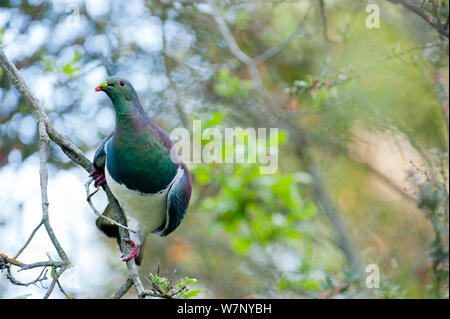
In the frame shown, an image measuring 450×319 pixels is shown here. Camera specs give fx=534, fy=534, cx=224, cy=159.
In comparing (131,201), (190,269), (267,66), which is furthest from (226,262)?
(131,201)

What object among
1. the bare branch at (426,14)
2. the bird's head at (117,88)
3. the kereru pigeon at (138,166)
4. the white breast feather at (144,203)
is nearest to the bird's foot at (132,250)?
the kereru pigeon at (138,166)

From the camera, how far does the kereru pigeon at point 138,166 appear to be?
223 centimetres

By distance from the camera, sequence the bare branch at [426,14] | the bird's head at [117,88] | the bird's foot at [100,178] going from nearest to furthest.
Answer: the bird's head at [117,88] < the bird's foot at [100,178] < the bare branch at [426,14]

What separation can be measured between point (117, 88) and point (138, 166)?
343 millimetres

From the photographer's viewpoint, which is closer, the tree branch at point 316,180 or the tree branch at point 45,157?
the tree branch at point 45,157

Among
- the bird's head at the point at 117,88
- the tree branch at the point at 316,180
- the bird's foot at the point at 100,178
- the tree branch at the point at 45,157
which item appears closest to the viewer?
the tree branch at the point at 45,157

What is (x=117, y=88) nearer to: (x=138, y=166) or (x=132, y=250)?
(x=138, y=166)

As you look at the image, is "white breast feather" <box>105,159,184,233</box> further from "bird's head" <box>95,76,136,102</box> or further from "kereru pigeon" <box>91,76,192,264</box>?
"bird's head" <box>95,76,136,102</box>

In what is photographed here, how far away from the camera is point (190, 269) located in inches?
194

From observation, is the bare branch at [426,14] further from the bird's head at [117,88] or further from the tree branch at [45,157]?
the tree branch at [45,157]

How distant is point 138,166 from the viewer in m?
2.29

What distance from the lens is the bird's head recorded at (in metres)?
2.19

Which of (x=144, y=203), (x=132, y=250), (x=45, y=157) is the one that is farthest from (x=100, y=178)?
(x=45, y=157)
